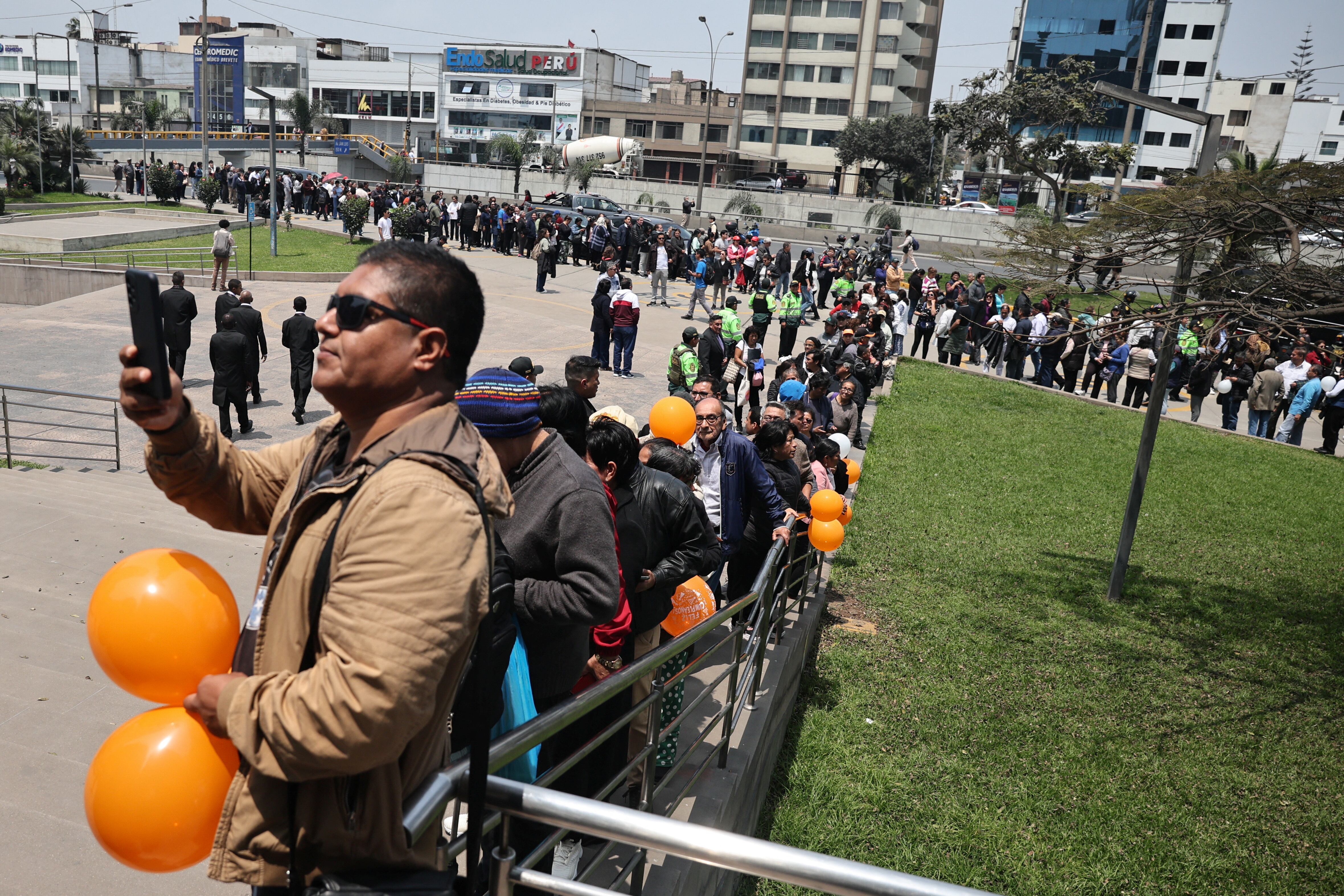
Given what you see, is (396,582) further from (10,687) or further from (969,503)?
(969,503)

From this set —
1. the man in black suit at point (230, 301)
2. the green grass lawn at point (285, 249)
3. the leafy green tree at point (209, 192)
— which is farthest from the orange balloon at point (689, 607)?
the leafy green tree at point (209, 192)

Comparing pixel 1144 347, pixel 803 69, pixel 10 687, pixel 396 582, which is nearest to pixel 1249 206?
pixel 396 582

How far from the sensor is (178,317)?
13.4 m

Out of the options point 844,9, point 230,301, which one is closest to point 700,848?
point 230,301

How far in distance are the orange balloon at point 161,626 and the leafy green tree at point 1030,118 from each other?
46144 mm

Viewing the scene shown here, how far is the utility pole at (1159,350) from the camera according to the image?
848cm

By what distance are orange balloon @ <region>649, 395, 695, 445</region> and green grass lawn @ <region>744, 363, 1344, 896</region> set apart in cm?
243

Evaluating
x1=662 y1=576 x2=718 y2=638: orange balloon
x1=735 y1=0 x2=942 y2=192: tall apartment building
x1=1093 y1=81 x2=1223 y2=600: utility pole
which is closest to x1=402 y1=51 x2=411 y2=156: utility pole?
x1=735 y1=0 x2=942 y2=192: tall apartment building

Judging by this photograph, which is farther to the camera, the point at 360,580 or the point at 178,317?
the point at 178,317

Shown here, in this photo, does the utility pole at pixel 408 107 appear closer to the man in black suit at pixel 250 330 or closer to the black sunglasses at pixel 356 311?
the man in black suit at pixel 250 330

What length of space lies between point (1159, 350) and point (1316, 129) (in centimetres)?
8996

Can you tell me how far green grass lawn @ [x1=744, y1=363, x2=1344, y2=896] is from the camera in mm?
5734

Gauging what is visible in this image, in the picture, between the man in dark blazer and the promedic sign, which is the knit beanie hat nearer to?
the man in dark blazer

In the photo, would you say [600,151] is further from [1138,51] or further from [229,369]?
[1138,51]
